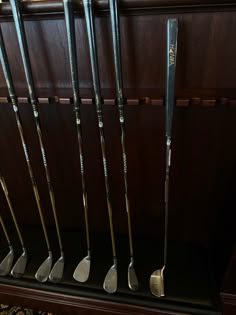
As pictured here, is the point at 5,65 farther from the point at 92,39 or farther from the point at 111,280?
the point at 111,280

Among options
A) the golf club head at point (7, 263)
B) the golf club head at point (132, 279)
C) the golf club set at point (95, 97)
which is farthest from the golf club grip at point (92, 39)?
the golf club head at point (7, 263)

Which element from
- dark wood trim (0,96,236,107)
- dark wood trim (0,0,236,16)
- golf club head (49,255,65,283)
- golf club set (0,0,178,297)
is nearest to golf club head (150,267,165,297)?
golf club set (0,0,178,297)

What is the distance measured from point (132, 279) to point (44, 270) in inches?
12.0

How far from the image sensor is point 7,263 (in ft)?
3.20

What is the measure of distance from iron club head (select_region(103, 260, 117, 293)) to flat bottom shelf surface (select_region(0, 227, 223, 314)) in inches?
0.6

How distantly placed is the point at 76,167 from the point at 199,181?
0.41 meters

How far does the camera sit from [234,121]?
746 millimetres

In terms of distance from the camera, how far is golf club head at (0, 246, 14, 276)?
960mm

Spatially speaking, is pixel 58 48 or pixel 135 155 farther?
pixel 135 155

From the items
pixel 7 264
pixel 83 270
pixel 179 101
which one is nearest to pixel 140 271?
pixel 83 270

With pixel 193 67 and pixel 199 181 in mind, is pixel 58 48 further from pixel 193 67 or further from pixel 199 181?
pixel 199 181

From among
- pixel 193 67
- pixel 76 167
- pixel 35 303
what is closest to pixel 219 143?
pixel 193 67

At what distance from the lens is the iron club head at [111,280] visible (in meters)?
0.87

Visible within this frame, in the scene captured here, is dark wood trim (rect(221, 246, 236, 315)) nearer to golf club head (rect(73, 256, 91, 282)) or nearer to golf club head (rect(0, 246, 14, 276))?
golf club head (rect(73, 256, 91, 282))
